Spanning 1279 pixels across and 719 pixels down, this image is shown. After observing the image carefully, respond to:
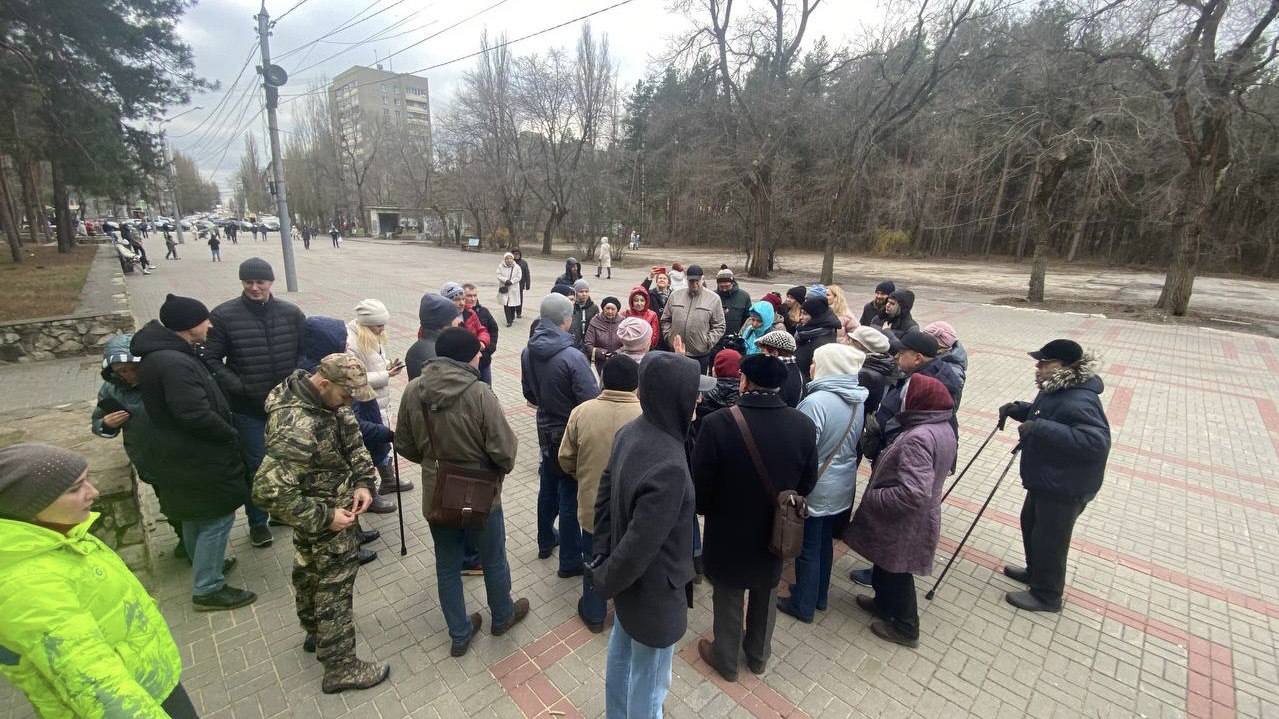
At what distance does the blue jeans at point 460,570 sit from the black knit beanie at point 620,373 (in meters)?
1.02

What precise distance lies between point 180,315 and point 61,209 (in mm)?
26816

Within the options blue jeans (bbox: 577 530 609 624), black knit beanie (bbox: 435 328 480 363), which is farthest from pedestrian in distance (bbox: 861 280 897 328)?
black knit beanie (bbox: 435 328 480 363)

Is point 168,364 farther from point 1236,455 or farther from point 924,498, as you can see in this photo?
point 1236,455

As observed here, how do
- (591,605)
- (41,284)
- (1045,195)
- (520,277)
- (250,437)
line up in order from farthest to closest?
1. (1045,195)
2. (41,284)
3. (520,277)
4. (250,437)
5. (591,605)

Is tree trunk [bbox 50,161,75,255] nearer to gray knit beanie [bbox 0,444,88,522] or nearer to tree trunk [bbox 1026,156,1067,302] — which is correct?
gray knit beanie [bbox 0,444,88,522]

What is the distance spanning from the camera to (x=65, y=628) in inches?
A: 56.9

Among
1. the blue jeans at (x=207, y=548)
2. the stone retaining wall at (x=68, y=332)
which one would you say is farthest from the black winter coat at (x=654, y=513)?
the stone retaining wall at (x=68, y=332)

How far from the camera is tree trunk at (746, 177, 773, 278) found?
22.2m

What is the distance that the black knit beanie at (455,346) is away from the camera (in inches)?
108

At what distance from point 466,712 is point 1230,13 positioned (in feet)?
65.9

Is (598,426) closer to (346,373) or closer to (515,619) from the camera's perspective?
(346,373)

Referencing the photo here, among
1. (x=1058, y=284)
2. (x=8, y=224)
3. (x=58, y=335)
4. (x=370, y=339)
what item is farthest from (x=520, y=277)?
(x=1058, y=284)

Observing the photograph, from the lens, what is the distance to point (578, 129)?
2908cm

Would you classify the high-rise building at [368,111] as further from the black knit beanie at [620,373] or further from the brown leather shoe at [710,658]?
the brown leather shoe at [710,658]
